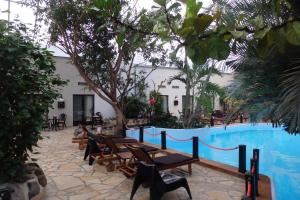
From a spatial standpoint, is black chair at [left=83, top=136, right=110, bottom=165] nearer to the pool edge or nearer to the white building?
the pool edge

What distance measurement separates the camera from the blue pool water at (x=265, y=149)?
19.8 feet

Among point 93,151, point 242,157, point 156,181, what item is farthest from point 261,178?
point 93,151


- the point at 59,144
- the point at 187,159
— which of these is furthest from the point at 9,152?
the point at 59,144

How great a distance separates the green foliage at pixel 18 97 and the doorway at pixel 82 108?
13127mm

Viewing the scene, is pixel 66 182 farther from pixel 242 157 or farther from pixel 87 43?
pixel 87 43

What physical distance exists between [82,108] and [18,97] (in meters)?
13.7

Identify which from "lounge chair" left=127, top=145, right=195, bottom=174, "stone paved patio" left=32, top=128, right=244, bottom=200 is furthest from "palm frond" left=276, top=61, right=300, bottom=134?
"lounge chair" left=127, top=145, right=195, bottom=174

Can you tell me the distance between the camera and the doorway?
17097 mm

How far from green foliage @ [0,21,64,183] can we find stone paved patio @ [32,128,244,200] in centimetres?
91

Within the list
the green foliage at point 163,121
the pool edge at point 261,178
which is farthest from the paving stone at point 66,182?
the green foliage at point 163,121

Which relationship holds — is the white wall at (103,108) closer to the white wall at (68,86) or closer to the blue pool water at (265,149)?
the white wall at (68,86)

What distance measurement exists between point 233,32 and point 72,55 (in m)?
11.1

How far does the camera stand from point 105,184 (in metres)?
5.21

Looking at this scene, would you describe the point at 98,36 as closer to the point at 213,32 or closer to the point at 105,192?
the point at 105,192
